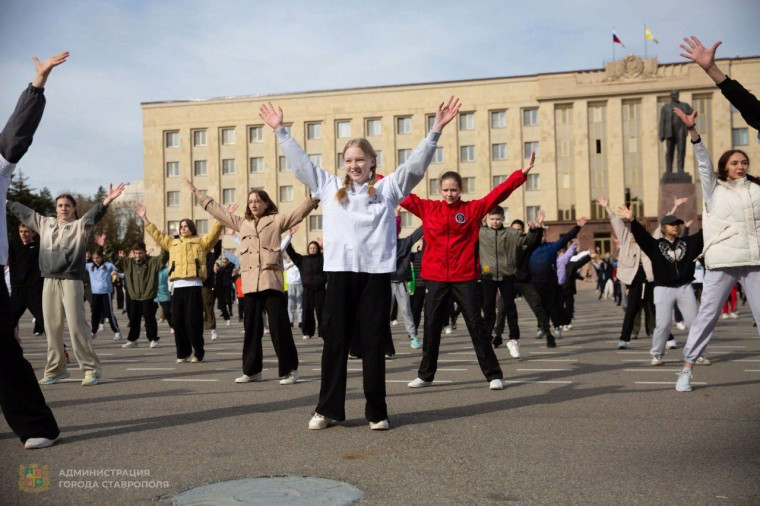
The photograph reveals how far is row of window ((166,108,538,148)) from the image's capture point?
70.1m

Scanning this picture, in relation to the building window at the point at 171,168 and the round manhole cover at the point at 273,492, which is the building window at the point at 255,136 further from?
the round manhole cover at the point at 273,492

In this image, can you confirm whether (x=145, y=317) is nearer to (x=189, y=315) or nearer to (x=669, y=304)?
(x=189, y=315)

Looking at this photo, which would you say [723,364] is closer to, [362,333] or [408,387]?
[408,387]

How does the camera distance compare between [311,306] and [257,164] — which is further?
[257,164]

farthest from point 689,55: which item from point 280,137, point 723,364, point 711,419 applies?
point 723,364

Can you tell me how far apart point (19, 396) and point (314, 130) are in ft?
231

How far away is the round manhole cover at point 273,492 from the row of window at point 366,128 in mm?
64530

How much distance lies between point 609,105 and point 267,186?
99.6ft

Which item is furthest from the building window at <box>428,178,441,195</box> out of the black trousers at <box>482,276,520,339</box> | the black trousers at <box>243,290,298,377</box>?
the black trousers at <box>243,290,298,377</box>

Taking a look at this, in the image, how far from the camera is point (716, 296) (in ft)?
25.5

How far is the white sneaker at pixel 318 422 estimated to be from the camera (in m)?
5.93

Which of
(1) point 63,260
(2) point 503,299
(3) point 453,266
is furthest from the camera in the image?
(2) point 503,299

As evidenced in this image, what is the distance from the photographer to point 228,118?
2992 inches

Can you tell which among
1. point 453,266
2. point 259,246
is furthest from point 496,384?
point 259,246
